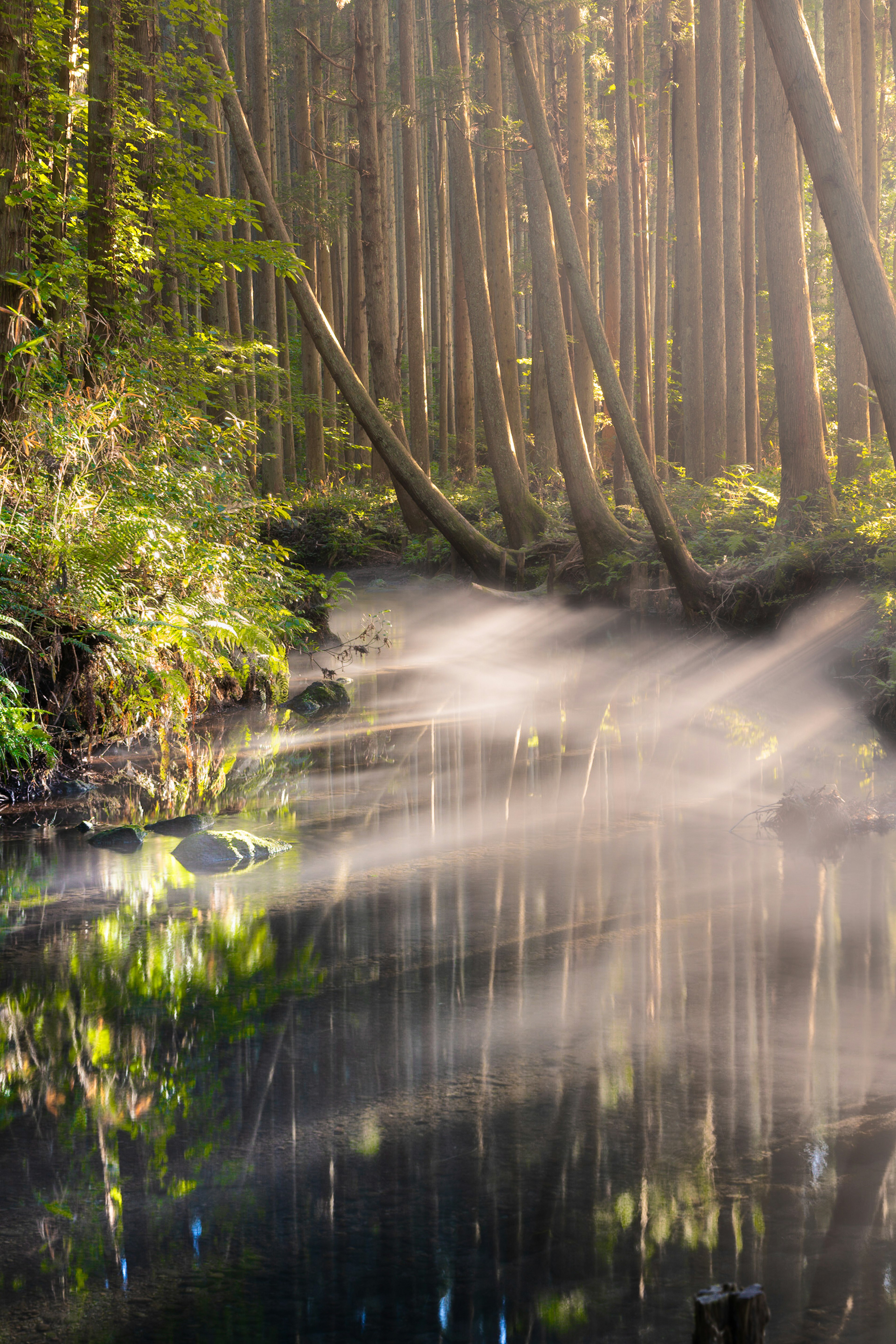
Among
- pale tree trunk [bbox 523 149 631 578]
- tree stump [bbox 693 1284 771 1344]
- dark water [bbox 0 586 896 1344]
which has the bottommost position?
dark water [bbox 0 586 896 1344]

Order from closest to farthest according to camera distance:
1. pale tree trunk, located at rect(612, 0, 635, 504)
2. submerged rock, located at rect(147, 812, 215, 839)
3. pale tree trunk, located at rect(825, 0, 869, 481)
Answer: submerged rock, located at rect(147, 812, 215, 839) → pale tree trunk, located at rect(825, 0, 869, 481) → pale tree trunk, located at rect(612, 0, 635, 504)

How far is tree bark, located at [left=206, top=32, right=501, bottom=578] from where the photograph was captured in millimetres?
14305

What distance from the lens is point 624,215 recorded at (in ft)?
73.3

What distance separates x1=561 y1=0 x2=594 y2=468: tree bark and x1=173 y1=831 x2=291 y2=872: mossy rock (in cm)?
1391

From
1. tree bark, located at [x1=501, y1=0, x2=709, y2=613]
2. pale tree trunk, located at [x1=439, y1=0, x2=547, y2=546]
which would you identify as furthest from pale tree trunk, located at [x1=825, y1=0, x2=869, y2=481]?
pale tree trunk, located at [x1=439, y1=0, x2=547, y2=546]

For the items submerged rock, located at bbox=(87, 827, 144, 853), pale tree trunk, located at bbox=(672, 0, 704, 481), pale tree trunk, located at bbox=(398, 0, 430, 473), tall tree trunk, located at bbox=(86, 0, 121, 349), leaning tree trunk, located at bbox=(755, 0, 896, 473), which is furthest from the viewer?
pale tree trunk, located at bbox=(398, 0, 430, 473)

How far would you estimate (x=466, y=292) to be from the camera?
18078mm

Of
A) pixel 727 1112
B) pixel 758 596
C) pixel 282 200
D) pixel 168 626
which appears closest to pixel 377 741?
pixel 168 626

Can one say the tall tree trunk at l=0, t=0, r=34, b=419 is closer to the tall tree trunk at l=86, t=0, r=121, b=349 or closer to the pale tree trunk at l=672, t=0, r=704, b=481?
the tall tree trunk at l=86, t=0, r=121, b=349

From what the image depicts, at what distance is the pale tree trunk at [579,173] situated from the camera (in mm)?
20188

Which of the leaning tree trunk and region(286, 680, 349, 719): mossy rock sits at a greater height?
the leaning tree trunk

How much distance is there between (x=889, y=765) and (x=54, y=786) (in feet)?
19.9

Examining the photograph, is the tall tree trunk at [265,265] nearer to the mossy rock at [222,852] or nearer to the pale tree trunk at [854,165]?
the pale tree trunk at [854,165]

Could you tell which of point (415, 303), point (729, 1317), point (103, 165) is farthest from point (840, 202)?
A: point (415, 303)
